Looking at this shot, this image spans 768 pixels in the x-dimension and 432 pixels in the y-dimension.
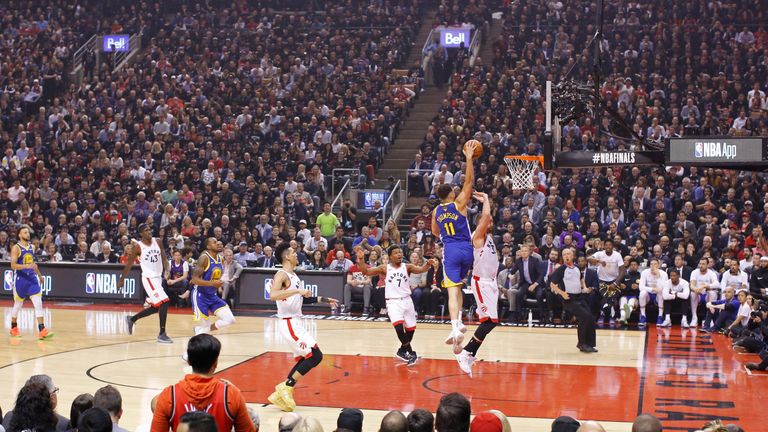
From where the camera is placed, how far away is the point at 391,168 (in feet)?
84.7

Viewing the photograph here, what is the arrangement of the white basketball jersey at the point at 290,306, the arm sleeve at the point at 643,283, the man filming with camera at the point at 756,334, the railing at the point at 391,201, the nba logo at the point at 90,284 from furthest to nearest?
1. the railing at the point at 391,201
2. the nba logo at the point at 90,284
3. the arm sleeve at the point at 643,283
4. the man filming with camera at the point at 756,334
5. the white basketball jersey at the point at 290,306

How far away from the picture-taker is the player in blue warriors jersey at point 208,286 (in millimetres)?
13141

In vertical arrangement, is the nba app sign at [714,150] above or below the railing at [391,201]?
above

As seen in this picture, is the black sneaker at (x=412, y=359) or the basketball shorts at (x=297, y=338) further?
the black sneaker at (x=412, y=359)

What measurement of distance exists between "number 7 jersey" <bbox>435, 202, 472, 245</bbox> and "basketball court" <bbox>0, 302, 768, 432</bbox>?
1707 mm

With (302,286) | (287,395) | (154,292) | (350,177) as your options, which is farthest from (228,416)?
(350,177)

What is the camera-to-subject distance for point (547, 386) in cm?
1148

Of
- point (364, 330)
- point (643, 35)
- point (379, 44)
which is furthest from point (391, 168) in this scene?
point (364, 330)

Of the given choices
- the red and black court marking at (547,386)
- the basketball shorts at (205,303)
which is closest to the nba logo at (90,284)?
the basketball shorts at (205,303)

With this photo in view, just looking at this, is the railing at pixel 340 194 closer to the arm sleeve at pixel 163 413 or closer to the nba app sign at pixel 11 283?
the nba app sign at pixel 11 283

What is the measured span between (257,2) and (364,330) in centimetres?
1961

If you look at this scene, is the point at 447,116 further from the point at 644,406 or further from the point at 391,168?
the point at 644,406

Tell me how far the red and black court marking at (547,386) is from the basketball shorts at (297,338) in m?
0.61

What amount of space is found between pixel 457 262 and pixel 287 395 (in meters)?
2.49
